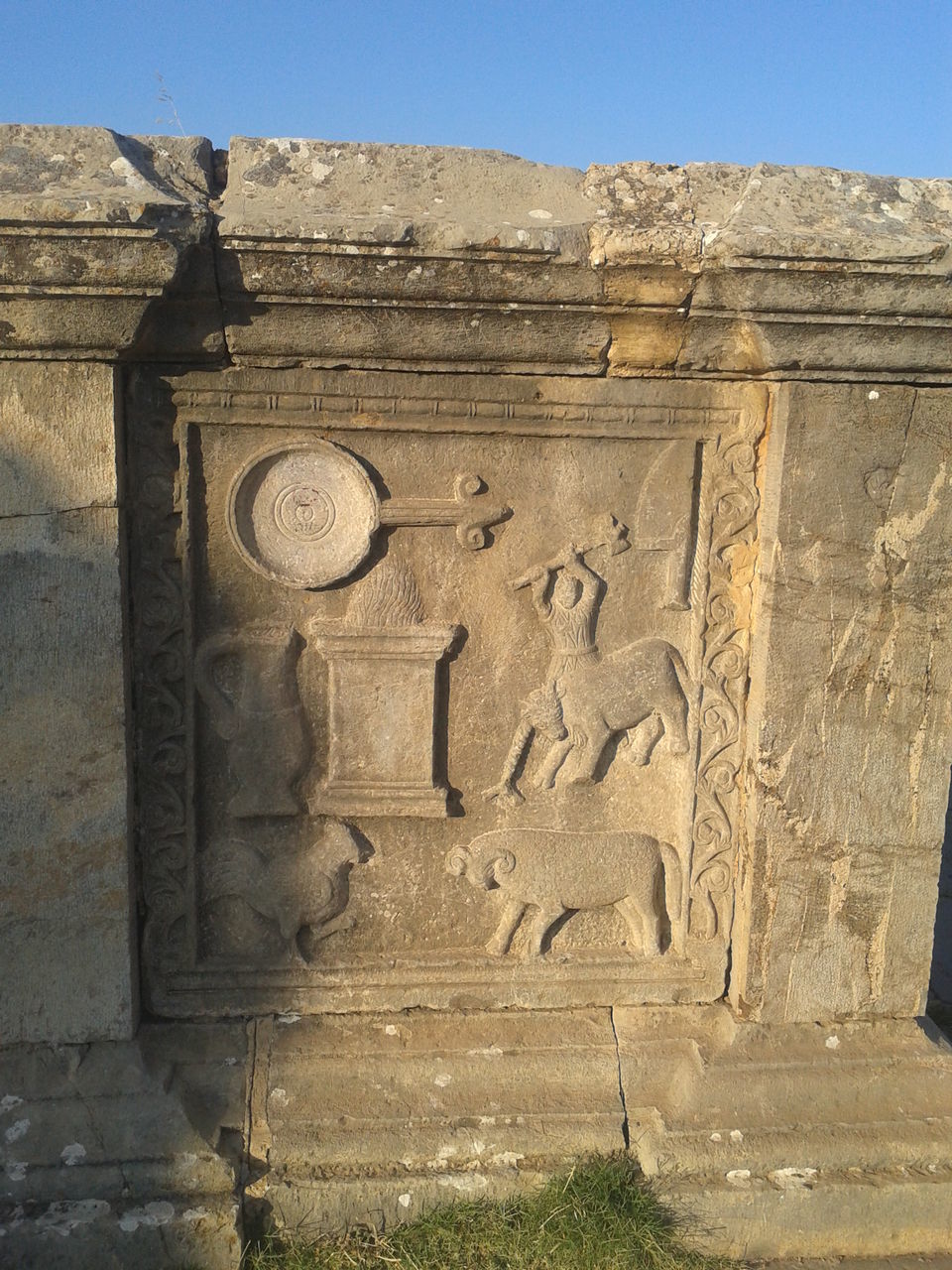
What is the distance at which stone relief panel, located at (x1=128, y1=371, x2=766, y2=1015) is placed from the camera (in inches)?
95.7

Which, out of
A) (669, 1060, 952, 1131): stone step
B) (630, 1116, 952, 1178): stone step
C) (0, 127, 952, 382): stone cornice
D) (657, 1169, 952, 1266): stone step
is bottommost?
(657, 1169, 952, 1266): stone step

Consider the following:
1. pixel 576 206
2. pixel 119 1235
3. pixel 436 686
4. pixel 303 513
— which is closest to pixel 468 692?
pixel 436 686

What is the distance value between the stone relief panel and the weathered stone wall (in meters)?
0.01

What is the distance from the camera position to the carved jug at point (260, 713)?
2486mm

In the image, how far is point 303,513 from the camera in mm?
2443

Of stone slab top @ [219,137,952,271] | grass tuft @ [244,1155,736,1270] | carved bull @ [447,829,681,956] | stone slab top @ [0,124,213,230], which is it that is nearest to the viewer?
stone slab top @ [0,124,213,230]

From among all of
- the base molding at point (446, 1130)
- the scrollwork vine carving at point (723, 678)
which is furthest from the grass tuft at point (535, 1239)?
the scrollwork vine carving at point (723, 678)

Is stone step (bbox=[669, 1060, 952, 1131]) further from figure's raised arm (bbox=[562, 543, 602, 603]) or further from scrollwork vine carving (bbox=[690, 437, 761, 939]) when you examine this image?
figure's raised arm (bbox=[562, 543, 602, 603])

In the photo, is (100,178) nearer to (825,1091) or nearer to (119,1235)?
(119,1235)

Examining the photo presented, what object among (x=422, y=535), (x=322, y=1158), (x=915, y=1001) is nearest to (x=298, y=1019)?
(x=322, y=1158)

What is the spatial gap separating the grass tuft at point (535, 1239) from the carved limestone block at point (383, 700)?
95 centimetres

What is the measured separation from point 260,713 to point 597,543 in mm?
975

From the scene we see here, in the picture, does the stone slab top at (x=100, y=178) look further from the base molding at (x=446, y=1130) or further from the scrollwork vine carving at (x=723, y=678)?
the base molding at (x=446, y=1130)

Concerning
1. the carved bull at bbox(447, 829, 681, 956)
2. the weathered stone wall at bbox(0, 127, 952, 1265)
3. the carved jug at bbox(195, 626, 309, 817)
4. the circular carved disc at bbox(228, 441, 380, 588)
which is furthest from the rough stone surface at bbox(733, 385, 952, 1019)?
the carved jug at bbox(195, 626, 309, 817)
